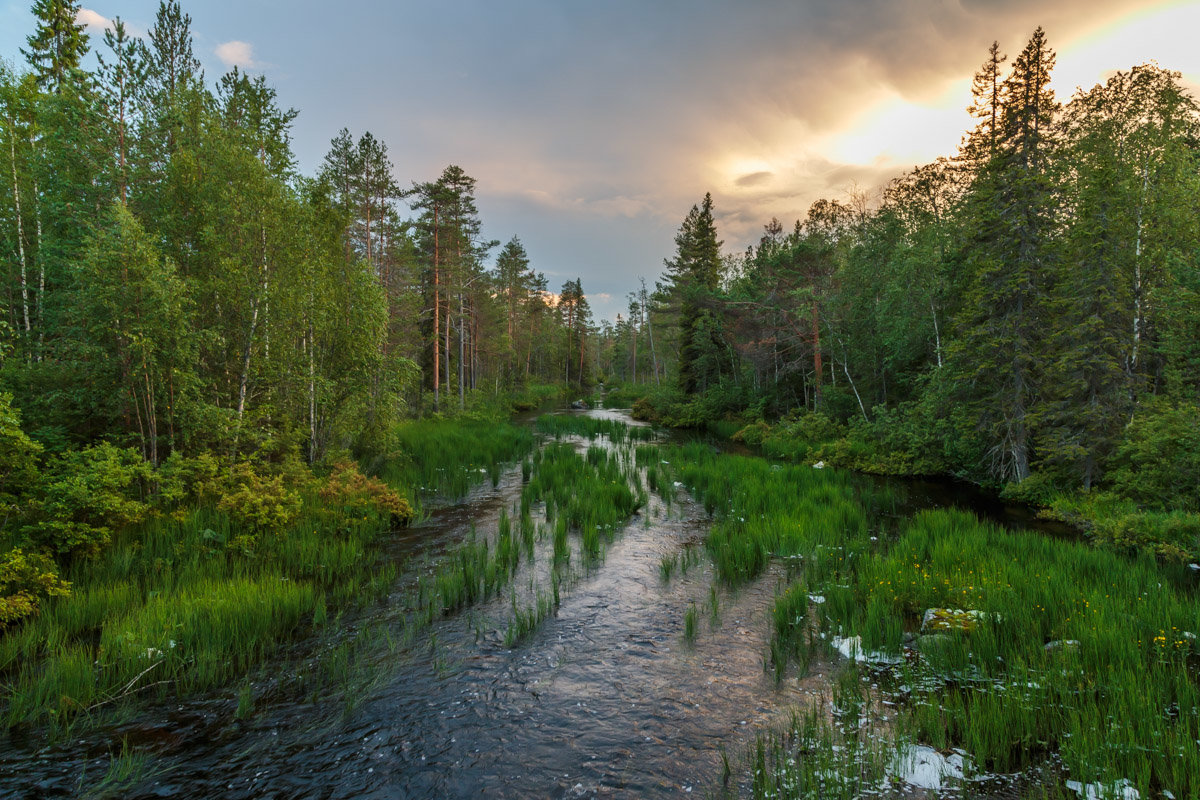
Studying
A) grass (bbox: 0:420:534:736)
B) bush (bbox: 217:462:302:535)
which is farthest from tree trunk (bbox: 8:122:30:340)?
grass (bbox: 0:420:534:736)

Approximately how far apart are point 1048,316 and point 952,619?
14.2 meters

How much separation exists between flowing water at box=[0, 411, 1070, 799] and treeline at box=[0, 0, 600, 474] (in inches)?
258

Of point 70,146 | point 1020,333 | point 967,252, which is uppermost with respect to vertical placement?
point 70,146

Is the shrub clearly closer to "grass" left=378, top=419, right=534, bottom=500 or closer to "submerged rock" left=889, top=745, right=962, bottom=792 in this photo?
"grass" left=378, top=419, right=534, bottom=500

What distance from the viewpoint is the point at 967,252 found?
1806cm

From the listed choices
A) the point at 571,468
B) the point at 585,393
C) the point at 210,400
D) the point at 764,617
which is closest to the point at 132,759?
the point at 764,617

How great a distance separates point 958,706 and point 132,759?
7.62 meters

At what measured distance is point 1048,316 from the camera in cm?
1498

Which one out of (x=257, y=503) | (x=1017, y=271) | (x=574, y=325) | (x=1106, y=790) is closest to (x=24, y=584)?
(x=257, y=503)

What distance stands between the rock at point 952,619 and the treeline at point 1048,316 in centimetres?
659

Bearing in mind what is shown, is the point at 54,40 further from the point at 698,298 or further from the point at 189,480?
the point at 698,298

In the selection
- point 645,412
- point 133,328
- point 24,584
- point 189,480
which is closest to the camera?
point 24,584

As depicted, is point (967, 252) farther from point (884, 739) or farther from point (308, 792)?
point (308, 792)

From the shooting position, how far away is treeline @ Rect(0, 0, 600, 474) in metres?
8.72
